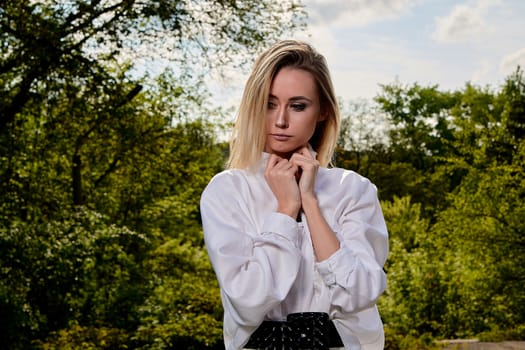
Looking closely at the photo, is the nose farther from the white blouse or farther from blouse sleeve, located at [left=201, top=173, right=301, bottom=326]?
blouse sleeve, located at [left=201, top=173, right=301, bottom=326]

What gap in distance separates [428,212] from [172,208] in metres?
11.9

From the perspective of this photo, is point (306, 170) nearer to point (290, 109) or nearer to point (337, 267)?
point (290, 109)

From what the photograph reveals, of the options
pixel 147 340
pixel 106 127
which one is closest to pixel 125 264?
pixel 106 127

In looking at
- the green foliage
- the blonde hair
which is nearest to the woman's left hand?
the blonde hair

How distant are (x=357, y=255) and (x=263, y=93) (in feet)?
1.53

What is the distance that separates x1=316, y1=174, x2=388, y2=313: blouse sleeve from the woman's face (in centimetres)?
19

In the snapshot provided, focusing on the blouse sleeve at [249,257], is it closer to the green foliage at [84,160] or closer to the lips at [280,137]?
the lips at [280,137]

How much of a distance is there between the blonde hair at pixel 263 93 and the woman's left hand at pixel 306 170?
0.10 metres

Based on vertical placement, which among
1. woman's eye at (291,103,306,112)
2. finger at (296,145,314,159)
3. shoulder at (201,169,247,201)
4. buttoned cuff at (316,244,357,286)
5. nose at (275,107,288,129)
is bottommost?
buttoned cuff at (316,244,357,286)

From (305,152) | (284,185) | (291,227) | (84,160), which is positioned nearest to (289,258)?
(291,227)

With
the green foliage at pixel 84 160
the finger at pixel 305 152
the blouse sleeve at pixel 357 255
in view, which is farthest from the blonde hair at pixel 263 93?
the green foliage at pixel 84 160

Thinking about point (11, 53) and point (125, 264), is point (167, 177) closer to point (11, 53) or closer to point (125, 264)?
point (125, 264)

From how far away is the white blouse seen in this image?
5.82 feet

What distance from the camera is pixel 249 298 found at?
1740mm
